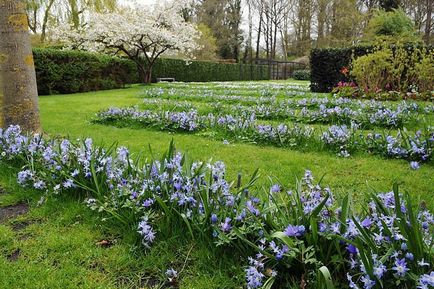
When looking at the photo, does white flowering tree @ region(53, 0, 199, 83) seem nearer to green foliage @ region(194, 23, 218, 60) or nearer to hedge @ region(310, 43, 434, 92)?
hedge @ region(310, 43, 434, 92)

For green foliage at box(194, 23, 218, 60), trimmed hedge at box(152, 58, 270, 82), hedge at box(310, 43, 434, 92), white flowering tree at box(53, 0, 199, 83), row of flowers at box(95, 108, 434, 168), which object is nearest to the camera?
row of flowers at box(95, 108, 434, 168)

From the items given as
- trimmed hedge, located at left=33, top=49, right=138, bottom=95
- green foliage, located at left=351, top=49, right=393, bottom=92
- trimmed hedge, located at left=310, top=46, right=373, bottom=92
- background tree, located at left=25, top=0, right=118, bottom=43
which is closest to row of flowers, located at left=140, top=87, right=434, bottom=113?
green foliage, located at left=351, top=49, right=393, bottom=92

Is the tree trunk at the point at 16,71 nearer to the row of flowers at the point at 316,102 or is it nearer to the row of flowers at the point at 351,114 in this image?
the row of flowers at the point at 351,114

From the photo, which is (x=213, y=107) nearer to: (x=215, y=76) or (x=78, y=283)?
(x=78, y=283)

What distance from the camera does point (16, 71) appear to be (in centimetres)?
420

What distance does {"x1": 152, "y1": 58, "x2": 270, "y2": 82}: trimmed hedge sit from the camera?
25837mm

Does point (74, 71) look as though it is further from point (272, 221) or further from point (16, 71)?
point (272, 221)

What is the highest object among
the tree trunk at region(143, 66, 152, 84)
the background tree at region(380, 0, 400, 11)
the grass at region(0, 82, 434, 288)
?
the background tree at region(380, 0, 400, 11)

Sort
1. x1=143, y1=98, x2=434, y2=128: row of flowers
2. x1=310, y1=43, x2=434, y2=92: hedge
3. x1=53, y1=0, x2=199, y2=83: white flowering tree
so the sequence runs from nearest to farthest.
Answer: x1=143, y1=98, x2=434, y2=128: row of flowers → x1=310, y1=43, x2=434, y2=92: hedge → x1=53, y1=0, x2=199, y2=83: white flowering tree

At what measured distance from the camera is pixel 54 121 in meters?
7.20

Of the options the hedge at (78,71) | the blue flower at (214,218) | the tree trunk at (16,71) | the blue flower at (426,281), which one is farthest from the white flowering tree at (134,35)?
the blue flower at (426,281)

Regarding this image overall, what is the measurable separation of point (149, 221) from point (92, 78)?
1546cm

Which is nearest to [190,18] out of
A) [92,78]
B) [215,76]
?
[215,76]

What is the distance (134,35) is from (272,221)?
19029mm
